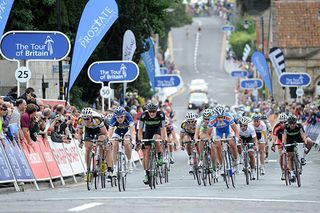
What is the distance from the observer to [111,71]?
38.9 meters

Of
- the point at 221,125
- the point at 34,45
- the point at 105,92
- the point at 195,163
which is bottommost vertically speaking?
the point at 195,163

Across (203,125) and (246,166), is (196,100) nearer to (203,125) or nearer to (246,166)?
(203,125)

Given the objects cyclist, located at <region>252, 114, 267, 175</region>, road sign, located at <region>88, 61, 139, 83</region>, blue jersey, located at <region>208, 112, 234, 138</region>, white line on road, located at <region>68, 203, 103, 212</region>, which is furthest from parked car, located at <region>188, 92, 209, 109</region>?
white line on road, located at <region>68, 203, 103, 212</region>

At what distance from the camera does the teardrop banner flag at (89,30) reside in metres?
34.1

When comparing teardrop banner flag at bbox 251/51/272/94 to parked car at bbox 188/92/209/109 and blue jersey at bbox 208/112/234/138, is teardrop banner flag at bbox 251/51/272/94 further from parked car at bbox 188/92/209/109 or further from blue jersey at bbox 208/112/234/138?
blue jersey at bbox 208/112/234/138

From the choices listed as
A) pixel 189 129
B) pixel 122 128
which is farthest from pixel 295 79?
pixel 122 128

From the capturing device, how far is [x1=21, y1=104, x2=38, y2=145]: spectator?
25453 mm

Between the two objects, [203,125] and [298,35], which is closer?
[203,125]

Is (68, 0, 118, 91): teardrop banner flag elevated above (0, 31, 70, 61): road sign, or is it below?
above

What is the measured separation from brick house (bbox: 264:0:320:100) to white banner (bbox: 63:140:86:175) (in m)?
59.5

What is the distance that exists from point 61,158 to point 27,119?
2858 mm

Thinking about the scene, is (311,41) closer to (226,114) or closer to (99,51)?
(99,51)

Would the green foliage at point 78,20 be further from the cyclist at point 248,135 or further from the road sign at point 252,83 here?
the road sign at point 252,83

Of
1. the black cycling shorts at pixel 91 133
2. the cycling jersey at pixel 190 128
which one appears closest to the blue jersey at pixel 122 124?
the black cycling shorts at pixel 91 133
